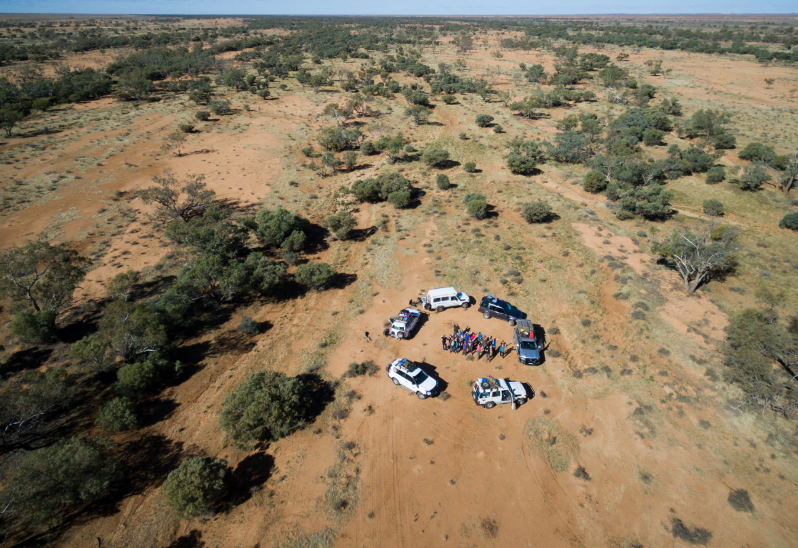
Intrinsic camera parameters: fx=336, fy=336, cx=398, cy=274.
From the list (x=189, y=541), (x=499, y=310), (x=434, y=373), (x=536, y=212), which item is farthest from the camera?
(x=536, y=212)

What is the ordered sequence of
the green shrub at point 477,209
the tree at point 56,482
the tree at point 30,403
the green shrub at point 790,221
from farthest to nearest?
the green shrub at point 477,209
the green shrub at point 790,221
the tree at point 30,403
the tree at point 56,482

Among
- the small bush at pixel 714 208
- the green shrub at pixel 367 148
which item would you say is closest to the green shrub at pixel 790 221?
the small bush at pixel 714 208

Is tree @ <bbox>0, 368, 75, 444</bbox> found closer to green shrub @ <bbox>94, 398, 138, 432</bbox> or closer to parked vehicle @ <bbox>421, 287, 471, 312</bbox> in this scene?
green shrub @ <bbox>94, 398, 138, 432</bbox>

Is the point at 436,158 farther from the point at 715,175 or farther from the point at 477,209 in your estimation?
the point at 715,175

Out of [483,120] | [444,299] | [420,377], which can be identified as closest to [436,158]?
[483,120]

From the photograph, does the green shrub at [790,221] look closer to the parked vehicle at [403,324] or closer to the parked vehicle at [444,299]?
the parked vehicle at [444,299]
